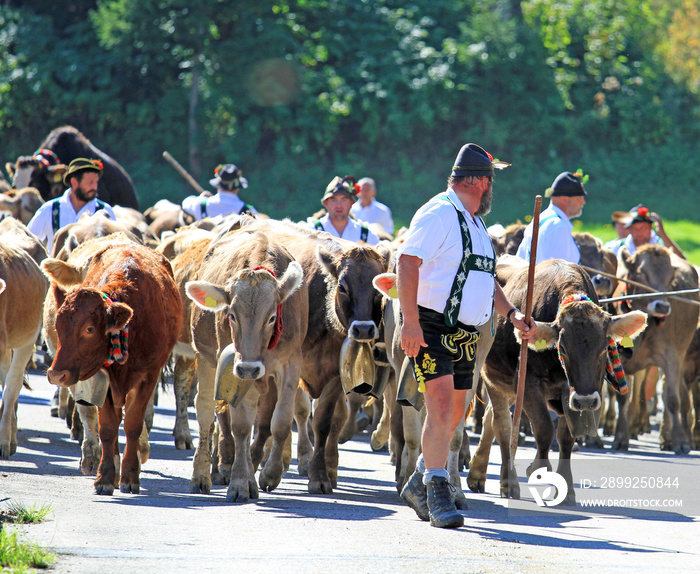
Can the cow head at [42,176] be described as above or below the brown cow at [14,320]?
above

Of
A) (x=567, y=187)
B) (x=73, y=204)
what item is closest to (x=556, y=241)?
(x=567, y=187)

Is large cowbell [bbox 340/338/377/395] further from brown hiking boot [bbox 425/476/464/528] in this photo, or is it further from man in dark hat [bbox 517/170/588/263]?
man in dark hat [bbox 517/170/588/263]

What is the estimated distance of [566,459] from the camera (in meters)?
8.08

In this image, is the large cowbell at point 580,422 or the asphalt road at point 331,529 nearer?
the asphalt road at point 331,529

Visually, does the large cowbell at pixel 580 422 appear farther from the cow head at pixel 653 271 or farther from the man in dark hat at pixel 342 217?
the man in dark hat at pixel 342 217

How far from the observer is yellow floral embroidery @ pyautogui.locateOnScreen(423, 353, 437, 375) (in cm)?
637

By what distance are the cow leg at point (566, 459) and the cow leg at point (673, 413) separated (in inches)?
145

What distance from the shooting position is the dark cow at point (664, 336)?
11742mm

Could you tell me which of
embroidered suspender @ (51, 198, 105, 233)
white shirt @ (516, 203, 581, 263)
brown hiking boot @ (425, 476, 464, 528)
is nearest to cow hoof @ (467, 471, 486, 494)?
brown hiking boot @ (425, 476, 464, 528)

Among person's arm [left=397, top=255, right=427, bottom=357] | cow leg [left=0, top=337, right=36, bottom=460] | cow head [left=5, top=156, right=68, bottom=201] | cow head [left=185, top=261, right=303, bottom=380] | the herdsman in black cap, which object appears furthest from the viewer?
cow head [left=5, top=156, right=68, bottom=201]

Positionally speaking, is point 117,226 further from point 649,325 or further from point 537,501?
point 649,325

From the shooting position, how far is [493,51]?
32.7 m

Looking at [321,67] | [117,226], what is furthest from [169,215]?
[321,67]

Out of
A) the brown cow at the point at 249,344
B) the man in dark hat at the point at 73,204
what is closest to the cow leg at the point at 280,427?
the brown cow at the point at 249,344
